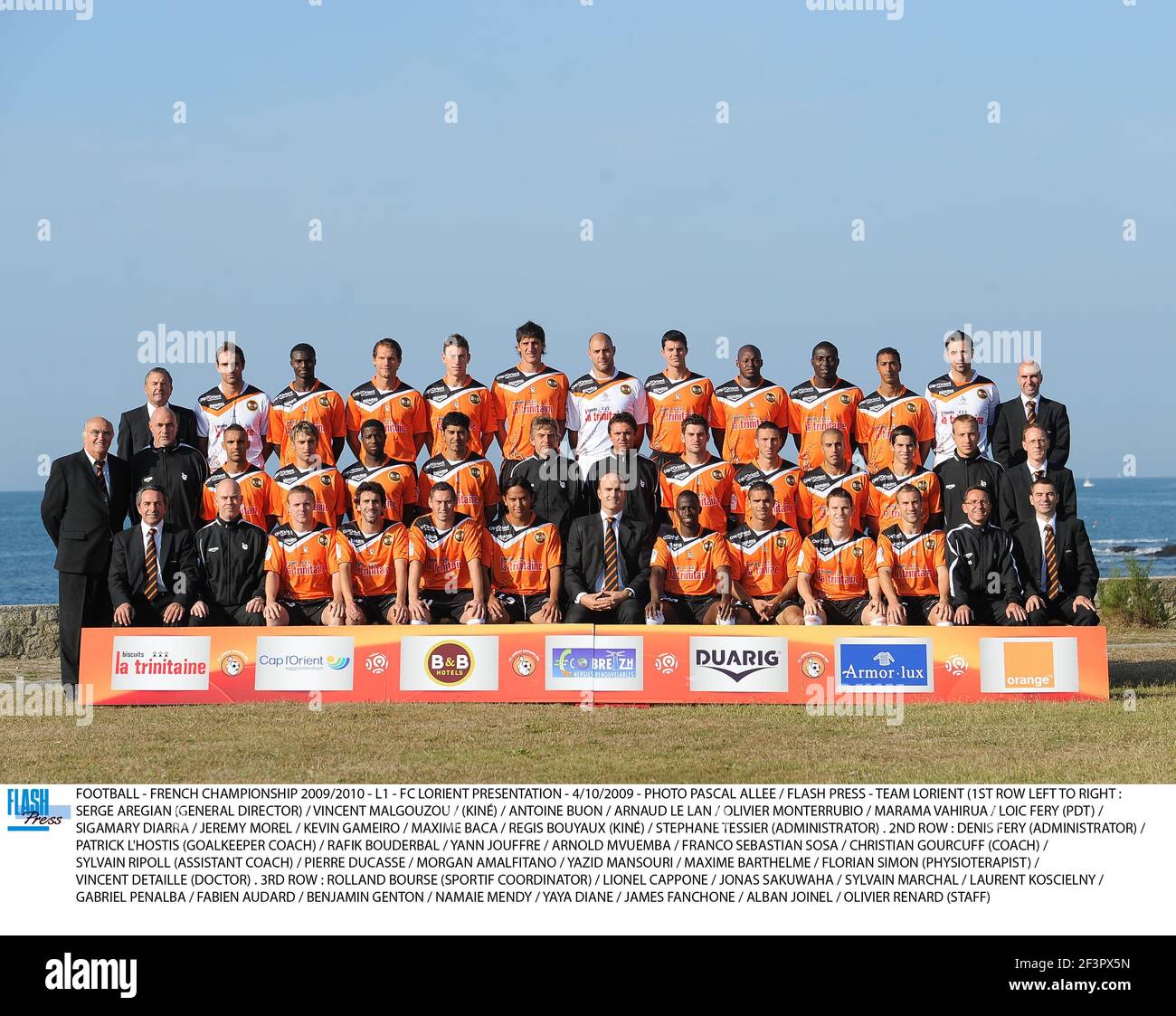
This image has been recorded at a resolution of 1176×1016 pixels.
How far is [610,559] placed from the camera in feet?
37.8

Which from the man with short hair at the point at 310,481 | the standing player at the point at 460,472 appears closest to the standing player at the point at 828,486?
the standing player at the point at 460,472

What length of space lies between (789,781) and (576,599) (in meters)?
3.51

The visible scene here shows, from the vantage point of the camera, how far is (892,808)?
7.20m

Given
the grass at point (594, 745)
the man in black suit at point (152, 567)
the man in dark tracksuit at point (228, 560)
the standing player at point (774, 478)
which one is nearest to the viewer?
the grass at point (594, 745)

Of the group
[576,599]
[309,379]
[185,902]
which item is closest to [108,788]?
[185,902]

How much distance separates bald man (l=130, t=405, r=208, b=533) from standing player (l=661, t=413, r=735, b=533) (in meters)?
4.21

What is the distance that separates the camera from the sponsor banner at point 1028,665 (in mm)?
10898

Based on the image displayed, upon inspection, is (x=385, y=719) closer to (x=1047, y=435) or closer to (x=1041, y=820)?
(x=1041, y=820)

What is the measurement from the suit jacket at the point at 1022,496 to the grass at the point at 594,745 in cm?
170

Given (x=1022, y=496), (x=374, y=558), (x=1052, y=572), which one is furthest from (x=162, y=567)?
(x=1052, y=572)

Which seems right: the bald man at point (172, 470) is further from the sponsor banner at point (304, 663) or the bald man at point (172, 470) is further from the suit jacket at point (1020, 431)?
the suit jacket at point (1020, 431)

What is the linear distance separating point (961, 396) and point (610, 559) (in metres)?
3.67

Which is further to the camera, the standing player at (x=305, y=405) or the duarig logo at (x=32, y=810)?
the standing player at (x=305, y=405)

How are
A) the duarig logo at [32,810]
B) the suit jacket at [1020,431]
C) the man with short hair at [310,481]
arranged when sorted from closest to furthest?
the duarig logo at [32,810] → the man with short hair at [310,481] → the suit jacket at [1020,431]
